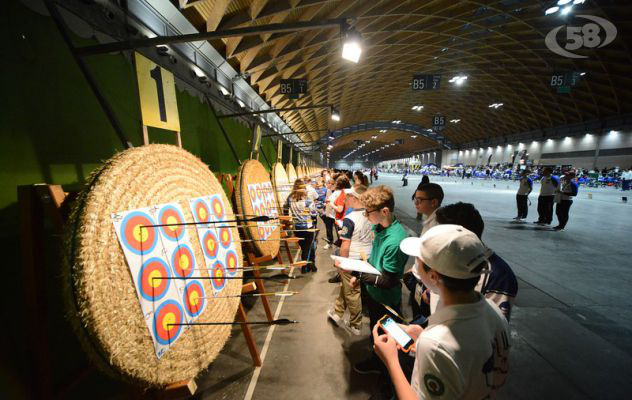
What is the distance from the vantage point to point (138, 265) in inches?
40.2

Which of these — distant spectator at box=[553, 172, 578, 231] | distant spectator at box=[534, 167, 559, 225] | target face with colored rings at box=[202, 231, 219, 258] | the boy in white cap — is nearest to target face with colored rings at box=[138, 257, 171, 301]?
target face with colored rings at box=[202, 231, 219, 258]

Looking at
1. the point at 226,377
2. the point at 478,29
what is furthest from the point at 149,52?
the point at 478,29

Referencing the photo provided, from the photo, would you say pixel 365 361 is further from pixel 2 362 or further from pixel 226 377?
pixel 2 362

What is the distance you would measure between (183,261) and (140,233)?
0.30 meters

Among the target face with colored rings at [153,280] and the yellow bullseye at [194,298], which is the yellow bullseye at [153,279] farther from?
the yellow bullseye at [194,298]

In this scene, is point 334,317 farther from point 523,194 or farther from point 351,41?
point 523,194

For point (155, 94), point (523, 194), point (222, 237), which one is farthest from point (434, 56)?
point (222, 237)

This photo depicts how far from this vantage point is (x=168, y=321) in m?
1.11

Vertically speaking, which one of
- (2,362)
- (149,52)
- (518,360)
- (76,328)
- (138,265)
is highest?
(149,52)

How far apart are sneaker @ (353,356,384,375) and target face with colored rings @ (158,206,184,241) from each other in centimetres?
194

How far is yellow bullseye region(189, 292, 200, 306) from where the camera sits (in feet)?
4.15

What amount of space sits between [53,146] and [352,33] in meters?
3.08

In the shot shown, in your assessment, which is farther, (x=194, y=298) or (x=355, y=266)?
(x=355, y=266)

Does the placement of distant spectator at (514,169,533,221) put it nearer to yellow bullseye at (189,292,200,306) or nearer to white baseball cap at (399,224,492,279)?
white baseball cap at (399,224,492,279)
